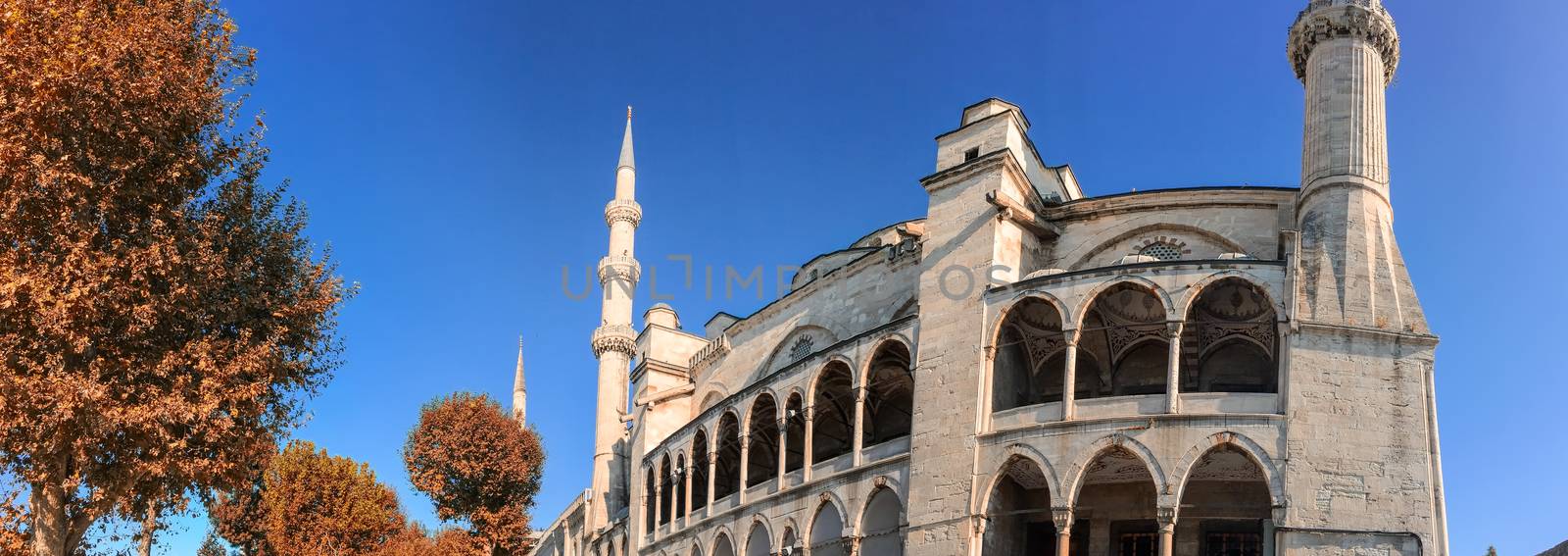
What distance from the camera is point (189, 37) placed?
62.1ft

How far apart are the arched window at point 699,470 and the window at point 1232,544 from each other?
1357cm

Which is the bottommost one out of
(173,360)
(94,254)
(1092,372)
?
(173,360)

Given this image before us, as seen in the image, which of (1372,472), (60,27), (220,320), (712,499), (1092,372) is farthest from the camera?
(712,499)

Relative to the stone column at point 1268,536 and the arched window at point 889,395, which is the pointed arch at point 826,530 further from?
the stone column at point 1268,536

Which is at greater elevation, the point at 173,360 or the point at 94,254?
the point at 94,254

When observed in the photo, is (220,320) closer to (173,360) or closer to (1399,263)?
(173,360)

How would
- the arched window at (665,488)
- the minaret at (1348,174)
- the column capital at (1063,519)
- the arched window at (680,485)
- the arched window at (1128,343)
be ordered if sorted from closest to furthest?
1. the minaret at (1348,174)
2. the column capital at (1063,519)
3. the arched window at (1128,343)
4. the arched window at (680,485)
5. the arched window at (665,488)

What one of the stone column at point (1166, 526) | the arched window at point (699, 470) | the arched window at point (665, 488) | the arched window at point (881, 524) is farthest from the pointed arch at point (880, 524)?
→ the arched window at point (665, 488)

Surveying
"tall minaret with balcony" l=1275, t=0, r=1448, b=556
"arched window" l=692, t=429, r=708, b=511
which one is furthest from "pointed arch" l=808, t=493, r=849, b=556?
"tall minaret with balcony" l=1275, t=0, r=1448, b=556

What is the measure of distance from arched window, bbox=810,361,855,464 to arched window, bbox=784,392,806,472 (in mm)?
392

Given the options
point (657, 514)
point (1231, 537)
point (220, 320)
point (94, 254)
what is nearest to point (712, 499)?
point (657, 514)

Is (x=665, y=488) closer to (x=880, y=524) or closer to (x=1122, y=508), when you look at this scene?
(x=880, y=524)

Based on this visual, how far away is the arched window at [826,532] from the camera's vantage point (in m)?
27.8

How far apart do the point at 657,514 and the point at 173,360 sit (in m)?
19.1
